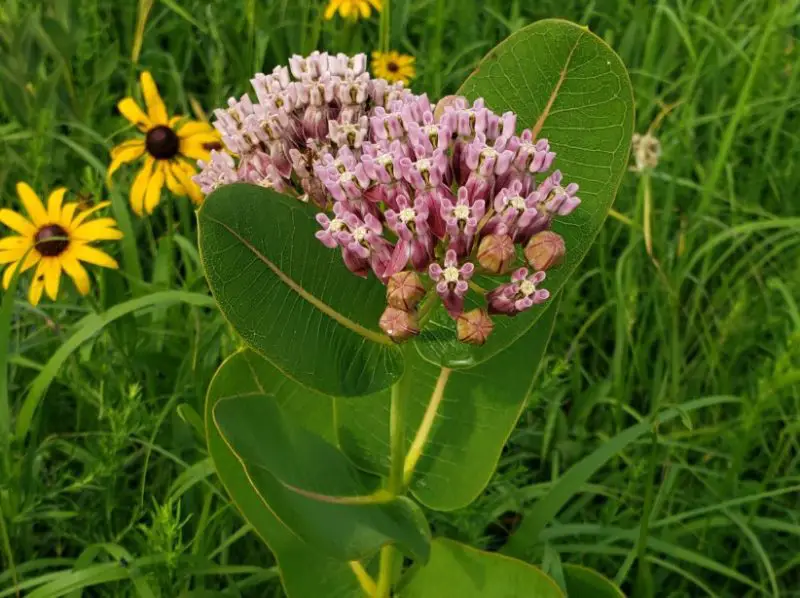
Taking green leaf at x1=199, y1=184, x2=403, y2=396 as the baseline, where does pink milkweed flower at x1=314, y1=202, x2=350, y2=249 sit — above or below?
above

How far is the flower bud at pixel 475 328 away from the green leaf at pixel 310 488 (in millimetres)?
301

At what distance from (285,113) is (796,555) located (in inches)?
54.9

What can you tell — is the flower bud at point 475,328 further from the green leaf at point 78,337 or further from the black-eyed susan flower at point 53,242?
the black-eyed susan flower at point 53,242

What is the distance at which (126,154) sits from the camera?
7.10ft

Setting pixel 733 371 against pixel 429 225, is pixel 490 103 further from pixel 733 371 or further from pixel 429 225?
pixel 733 371

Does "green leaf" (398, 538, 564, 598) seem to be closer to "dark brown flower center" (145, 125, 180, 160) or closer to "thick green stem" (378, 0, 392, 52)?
"dark brown flower center" (145, 125, 180, 160)

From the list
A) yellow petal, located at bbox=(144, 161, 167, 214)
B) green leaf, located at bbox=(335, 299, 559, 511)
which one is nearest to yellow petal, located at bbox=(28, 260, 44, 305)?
yellow petal, located at bbox=(144, 161, 167, 214)

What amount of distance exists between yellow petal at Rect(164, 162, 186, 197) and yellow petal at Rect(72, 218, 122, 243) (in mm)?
183

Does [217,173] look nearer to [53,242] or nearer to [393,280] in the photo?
[393,280]

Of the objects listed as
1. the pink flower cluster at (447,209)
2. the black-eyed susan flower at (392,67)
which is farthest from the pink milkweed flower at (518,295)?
the black-eyed susan flower at (392,67)

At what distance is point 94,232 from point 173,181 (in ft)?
0.85

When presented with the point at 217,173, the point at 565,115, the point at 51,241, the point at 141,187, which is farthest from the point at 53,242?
the point at 565,115

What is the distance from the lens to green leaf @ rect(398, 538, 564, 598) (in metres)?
1.32

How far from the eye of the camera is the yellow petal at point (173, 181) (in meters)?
2.13
